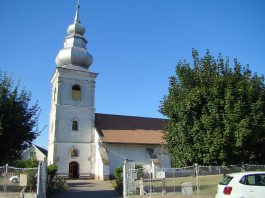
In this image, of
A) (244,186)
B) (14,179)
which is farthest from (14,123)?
(244,186)

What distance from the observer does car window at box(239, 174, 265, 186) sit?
12.0m

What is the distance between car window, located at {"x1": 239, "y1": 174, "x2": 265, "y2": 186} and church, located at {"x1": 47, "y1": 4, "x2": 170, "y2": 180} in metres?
27.4

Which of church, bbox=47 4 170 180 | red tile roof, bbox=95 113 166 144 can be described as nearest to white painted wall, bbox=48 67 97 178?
church, bbox=47 4 170 180

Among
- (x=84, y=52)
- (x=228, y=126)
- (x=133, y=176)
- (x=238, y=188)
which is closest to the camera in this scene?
(x=238, y=188)

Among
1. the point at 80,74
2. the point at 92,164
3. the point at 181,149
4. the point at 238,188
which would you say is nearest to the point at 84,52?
the point at 80,74

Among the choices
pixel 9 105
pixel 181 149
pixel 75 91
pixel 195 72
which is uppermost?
pixel 75 91

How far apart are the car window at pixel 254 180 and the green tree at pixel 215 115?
15.3ft

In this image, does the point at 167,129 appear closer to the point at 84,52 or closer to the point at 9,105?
the point at 9,105

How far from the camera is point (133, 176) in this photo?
19891 millimetres

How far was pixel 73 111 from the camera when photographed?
41812 mm

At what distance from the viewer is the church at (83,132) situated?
40062 millimetres

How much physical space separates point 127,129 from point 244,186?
3273 centimetres

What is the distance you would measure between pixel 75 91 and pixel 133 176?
24.3 meters

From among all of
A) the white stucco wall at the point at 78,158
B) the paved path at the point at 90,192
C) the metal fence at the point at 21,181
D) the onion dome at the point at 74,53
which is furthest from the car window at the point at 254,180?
the onion dome at the point at 74,53
